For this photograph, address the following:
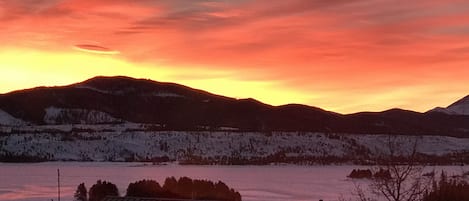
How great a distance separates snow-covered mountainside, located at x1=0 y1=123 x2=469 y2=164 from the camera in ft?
553

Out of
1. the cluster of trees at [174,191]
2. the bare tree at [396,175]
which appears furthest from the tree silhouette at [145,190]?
the bare tree at [396,175]

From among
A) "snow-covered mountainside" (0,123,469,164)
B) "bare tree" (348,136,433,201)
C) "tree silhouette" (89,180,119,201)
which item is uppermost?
"snow-covered mountainside" (0,123,469,164)

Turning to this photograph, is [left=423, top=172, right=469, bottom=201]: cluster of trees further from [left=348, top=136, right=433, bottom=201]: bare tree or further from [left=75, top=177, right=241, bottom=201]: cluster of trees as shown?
[left=75, top=177, right=241, bottom=201]: cluster of trees

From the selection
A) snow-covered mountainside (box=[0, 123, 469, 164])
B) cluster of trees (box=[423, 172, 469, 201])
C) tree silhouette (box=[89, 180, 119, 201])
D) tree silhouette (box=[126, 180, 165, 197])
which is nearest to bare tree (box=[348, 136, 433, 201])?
cluster of trees (box=[423, 172, 469, 201])

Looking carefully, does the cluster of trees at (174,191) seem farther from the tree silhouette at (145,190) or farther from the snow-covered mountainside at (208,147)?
the snow-covered mountainside at (208,147)

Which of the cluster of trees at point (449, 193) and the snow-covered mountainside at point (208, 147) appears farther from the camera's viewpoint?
the snow-covered mountainside at point (208, 147)

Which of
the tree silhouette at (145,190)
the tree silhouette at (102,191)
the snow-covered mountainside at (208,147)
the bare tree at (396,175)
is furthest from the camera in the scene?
the snow-covered mountainside at (208,147)

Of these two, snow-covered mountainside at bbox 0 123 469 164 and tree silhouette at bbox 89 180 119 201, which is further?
snow-covered mountainside at bbox 0 123 469 164

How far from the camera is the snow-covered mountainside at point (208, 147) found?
16862cm

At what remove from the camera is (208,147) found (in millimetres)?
179625

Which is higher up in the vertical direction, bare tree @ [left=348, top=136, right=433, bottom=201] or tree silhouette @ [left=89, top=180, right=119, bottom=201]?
bare tree @ [left=348, top=136, right=433, bottom=201]

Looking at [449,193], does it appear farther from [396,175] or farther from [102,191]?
[102,191]

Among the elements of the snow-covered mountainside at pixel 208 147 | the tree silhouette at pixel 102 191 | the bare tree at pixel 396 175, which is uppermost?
the snow-covered mountainside at pixel 208 147

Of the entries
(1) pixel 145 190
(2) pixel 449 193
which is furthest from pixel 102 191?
(2) pixel 449 193
